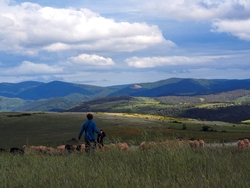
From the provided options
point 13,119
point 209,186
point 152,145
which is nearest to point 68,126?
point 13,119

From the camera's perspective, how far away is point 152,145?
12539 millimetres

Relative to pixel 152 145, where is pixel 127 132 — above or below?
below

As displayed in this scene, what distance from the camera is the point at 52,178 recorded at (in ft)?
30.1

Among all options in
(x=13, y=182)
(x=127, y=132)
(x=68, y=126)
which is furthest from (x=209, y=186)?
(x=68, y=126)

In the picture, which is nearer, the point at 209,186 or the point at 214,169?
the point at 209,186

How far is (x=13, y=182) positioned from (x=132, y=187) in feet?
12.1

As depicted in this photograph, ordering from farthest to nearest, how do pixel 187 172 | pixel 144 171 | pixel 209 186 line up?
pixel 144 171 < pixel 187 172 < pixel 209 186

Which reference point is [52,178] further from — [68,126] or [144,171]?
[68,126]

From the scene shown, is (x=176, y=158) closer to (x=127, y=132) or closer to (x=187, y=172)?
(x=187, y=172)

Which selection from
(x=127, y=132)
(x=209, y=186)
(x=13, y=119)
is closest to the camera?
(x=209, y=186)

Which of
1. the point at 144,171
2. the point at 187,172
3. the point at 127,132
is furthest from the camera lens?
the point at 127,132

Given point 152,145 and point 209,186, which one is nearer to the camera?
point 209,186

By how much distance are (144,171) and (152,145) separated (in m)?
3.29

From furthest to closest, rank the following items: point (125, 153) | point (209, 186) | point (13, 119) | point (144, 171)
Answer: point (13, 119)
point (125, 153)
point (144, 171)
point (209, 186)
